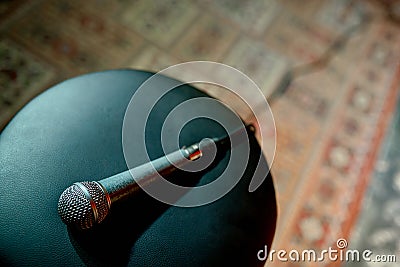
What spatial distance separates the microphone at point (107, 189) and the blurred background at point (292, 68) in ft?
1.65

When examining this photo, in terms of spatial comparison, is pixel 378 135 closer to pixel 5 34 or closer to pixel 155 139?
pixel 155 139

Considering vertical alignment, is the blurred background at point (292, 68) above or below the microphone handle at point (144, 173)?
above

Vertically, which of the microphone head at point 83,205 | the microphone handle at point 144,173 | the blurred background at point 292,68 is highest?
the blurred background at point 292,68

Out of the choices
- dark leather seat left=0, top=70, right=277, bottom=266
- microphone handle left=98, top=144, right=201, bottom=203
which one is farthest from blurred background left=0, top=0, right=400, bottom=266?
microphone handle left=98, top=144, right=201, bottom=203

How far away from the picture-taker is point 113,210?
2.50ft

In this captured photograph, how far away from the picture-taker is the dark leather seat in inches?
29.0

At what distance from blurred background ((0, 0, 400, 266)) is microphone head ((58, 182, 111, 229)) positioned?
58 cm

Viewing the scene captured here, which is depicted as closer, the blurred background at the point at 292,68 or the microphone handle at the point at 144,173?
the microphone handle at the point at 144,173

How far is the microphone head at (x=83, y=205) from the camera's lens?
2.27ft

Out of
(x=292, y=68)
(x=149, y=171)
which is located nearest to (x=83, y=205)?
(x=149, y=171)

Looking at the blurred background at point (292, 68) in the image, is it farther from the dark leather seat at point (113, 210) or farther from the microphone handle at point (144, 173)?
the microphone handle at point (144, 173)

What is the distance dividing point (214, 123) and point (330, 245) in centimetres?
56

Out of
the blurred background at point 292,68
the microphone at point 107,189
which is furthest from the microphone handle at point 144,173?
the blurred background at point 292,68

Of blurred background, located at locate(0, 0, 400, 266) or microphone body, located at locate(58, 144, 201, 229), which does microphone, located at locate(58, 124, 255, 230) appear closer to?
microphone body, located at locate(58, 144, 201, 229)
